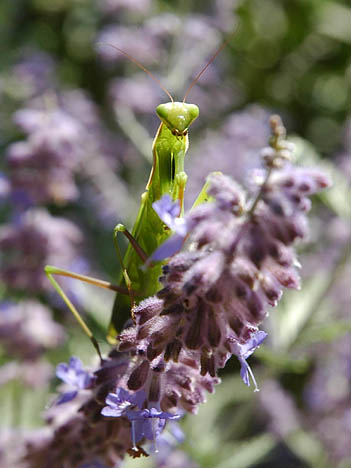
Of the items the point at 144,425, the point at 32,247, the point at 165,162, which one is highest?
the point at 32,247

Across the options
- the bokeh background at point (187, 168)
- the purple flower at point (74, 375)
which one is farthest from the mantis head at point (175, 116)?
the bokeh background at point (187, 168)

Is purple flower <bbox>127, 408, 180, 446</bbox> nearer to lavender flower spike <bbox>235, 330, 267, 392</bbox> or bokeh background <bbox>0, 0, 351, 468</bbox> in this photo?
lavender flower spike <bbox>235, 330, 267, 392</bbox>

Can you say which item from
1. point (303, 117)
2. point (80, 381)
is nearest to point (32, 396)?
point (80, 381)

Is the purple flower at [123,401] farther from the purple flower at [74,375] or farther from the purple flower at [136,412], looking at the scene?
the purple flower at [74,375]

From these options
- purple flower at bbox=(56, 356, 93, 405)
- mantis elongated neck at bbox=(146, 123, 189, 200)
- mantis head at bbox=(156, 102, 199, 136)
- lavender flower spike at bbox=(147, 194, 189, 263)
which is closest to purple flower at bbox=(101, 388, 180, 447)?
purple flower at bbox=(56, 356, 93, 405)

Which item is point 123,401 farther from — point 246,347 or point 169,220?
point 169,220

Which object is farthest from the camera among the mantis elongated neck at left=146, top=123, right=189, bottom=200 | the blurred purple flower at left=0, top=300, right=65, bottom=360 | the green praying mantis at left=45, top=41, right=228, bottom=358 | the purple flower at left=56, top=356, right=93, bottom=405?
the blurred purple flower at left=0, top=300, right=65, bottom=360

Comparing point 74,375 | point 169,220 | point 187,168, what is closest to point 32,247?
point 74,375
